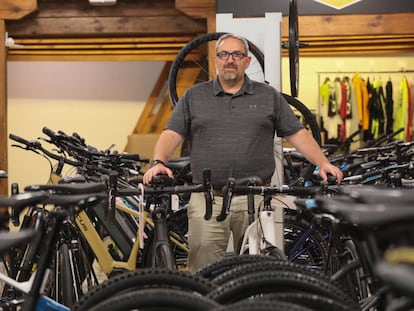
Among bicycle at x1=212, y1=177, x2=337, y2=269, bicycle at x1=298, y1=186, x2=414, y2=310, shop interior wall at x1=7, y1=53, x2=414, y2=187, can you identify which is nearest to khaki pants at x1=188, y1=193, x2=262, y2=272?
bicycle at x1=212, y1=177, x2=337, y2=269

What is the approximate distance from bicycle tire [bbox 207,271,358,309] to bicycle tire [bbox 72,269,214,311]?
0.07 metres

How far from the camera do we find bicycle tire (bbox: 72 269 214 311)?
2.43m

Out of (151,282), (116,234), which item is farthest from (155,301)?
(116,234)

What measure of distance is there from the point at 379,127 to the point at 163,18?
3.48 meters

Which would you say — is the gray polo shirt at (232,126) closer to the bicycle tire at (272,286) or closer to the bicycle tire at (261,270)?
the bicycle tire at (261,270)

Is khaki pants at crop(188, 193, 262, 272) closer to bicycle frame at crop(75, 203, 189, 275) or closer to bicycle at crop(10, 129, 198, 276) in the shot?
bicycle at crop(10, 129, 198, 276)

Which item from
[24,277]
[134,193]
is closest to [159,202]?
[134,193]

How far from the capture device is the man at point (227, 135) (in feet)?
14.5

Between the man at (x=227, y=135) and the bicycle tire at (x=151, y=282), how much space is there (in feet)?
6.28

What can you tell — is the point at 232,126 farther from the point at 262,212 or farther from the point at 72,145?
the point at 72,145

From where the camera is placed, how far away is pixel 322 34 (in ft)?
27.8

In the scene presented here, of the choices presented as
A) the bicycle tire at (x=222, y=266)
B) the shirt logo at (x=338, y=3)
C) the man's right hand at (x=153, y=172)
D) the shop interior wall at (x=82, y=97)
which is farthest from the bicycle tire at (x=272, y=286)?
the shop interior wall at (x=82, y=97)

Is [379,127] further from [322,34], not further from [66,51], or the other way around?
[66,51]

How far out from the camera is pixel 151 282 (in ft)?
8.07
